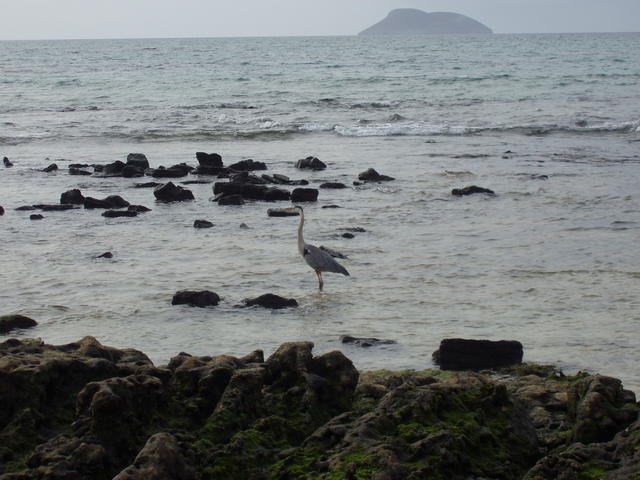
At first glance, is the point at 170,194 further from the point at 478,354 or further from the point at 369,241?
the point at 478,354

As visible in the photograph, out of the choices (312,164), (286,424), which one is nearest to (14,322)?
(286,424)

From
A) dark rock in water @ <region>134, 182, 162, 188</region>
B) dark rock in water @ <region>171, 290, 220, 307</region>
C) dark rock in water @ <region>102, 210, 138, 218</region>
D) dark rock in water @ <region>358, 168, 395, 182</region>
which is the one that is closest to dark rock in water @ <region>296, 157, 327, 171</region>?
dark rock in water @ <region>358, 168, 395, 182</region>

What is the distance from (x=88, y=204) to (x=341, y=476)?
12.7 metres

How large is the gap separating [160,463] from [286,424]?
1082 mm

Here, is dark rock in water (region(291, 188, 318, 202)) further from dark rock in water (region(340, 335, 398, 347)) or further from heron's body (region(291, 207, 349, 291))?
dark rock in water (region(340, 335, 398, 347))

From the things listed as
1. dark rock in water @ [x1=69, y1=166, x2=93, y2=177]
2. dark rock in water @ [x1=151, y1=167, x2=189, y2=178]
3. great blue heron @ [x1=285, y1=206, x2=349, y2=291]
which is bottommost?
dark rock in water @ [x1=69, y1=166, x2=93, y2=177]

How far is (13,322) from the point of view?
882cm

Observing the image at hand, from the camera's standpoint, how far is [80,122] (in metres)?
34.9

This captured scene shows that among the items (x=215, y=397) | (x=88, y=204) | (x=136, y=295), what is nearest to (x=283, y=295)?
(x=136, y=295)

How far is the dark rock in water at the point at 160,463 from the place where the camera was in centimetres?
425

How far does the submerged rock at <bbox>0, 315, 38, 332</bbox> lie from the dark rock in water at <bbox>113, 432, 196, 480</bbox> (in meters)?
4.70

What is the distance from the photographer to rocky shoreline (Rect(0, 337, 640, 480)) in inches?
178

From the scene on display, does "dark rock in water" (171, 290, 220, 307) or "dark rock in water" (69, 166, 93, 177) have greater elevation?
"dark rock in water" (171, 290, 220, 307)

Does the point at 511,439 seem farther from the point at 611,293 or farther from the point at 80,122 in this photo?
the point at 80,122
